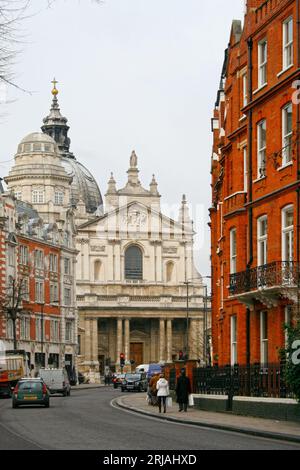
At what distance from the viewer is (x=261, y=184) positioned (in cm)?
4147

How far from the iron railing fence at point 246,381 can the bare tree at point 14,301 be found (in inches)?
1897

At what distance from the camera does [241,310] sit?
142ft

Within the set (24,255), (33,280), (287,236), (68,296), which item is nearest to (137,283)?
(68,296)

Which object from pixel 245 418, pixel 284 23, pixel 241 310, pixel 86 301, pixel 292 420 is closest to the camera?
pixel 292 420

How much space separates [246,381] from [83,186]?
420 ft

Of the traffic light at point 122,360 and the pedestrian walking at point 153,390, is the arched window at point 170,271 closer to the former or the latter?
the traffic light at point 122,360

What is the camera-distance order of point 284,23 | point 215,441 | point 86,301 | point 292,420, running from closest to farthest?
point 215,441
point 292,420
point 284,23
point 86,301

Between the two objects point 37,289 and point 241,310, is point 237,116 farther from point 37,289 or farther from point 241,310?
point 37,289

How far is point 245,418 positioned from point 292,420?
3.52m

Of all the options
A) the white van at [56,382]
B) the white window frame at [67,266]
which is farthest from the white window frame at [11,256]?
the white van at [56,382]

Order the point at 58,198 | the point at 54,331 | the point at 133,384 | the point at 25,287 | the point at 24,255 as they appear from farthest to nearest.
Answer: the point at 58,198
the point at 54,331
the point at 24,255
the point at 25,287
the point at 133,384

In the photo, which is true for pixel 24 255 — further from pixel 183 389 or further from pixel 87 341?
pixel 183 389

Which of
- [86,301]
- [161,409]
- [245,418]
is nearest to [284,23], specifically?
[245,418]

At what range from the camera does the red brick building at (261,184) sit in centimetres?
3841
